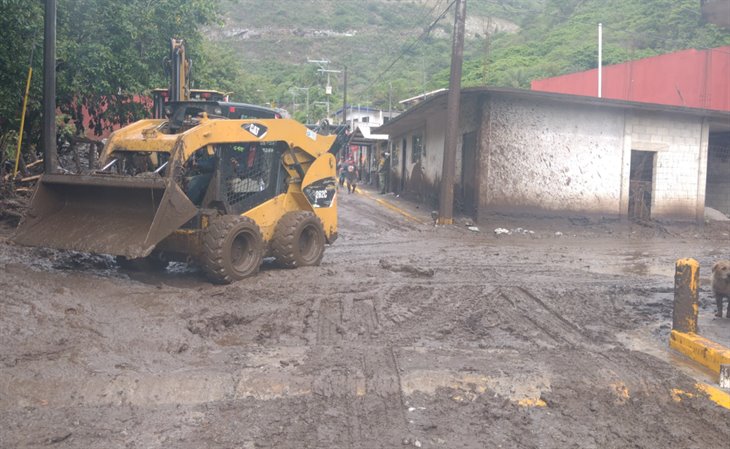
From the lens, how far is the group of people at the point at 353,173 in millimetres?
28914

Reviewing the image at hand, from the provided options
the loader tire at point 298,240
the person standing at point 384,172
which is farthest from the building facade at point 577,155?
the person standing at point 384,172

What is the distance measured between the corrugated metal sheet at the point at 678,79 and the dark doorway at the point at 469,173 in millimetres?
14813

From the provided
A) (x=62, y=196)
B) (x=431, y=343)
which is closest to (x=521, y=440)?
(x=431, y=343)

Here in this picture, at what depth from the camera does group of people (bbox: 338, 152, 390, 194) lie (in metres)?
28.9

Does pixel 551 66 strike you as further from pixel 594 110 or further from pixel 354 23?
pixel 354 23

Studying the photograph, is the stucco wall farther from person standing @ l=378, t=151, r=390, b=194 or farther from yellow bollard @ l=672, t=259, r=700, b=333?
yellow bollard @ l=672, t=259, r=700, b=333

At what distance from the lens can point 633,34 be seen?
55250mm

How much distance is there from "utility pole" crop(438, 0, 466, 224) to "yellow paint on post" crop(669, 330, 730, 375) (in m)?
11.2

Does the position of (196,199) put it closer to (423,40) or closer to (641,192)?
(641,192)

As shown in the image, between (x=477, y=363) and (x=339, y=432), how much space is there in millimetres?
1690

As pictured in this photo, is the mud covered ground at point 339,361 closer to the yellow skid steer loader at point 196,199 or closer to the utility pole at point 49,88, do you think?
the yellow skid steer loader at point 196,199

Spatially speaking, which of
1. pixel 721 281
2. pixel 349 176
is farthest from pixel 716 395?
pixel 349 176

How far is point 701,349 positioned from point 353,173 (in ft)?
78.3

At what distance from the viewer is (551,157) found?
59.6 ft
